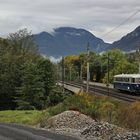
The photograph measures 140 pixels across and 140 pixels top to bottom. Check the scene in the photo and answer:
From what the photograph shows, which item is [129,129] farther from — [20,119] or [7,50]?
[7,50]

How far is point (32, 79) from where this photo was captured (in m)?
75.4

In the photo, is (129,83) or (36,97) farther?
(129,83)

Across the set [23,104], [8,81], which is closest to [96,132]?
[23,104]

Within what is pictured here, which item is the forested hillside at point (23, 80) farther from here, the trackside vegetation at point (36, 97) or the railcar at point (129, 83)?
the railcar at point (129, 83)

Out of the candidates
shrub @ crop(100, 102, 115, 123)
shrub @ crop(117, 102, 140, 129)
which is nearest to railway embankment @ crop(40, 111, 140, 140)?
shrub @ crop(100, 102, 115, 123)

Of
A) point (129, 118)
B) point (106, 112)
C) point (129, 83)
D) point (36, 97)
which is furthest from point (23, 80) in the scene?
point (129, 118)

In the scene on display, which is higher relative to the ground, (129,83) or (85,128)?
(129,83)

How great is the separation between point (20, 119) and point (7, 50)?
5479cm

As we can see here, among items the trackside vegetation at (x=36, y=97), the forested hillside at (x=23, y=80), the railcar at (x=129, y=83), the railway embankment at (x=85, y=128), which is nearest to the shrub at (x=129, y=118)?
the trackside vegetation at (x=36, y=97)

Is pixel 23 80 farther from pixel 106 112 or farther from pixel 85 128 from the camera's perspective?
pixel 85 128

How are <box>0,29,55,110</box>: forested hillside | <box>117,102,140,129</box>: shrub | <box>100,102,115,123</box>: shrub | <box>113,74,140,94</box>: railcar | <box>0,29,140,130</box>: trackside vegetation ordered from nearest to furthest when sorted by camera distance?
<box>117,102,140,129</box>: shrub → <box>100,102,115,123</box>: shrub → <box>0,29,140,130</box>: trackside vegetation → <box>0,29,55,110</box>: forested hillside → <box>113,74,140,94</box>: railcar

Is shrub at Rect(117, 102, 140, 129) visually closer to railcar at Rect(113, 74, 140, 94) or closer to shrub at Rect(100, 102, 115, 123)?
shrub at Rect(100, 102, 115, 123)

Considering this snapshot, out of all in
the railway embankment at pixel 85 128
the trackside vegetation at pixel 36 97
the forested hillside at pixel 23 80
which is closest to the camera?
the railway embankment at pixel 85 128

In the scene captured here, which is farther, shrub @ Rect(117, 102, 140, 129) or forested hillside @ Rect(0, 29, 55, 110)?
forested hillside @ Rect(0, 29, 55, 110)
